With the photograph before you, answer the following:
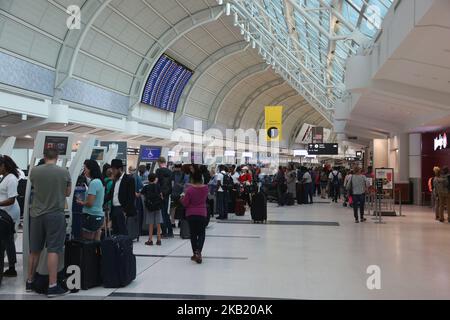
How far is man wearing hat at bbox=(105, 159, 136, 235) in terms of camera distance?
27.1ft

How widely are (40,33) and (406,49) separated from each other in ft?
53.2

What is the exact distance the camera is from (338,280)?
6.63 meters

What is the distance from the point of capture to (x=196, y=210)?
25.5ft

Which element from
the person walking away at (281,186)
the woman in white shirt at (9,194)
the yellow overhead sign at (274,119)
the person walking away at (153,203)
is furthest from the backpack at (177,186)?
the yellow overhead sign at (274,119)

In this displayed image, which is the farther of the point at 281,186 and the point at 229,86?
the point at 229,86

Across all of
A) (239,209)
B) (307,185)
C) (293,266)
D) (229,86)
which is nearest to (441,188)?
(239,209)

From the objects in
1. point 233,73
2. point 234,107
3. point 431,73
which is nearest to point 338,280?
point 431,73

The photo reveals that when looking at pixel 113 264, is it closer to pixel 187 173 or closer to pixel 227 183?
pixel 187 173

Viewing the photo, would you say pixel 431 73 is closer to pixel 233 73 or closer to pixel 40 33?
pixel 40 33

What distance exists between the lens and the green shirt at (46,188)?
5711 mm

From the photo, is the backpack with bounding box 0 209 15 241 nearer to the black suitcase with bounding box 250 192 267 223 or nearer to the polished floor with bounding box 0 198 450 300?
the polished floor with bounding box 0 198 450 300

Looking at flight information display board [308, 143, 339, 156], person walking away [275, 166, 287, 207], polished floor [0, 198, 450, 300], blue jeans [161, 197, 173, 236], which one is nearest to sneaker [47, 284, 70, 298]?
polished floor [0, 198, 450, 300]

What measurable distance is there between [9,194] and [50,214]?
1.11 metres
